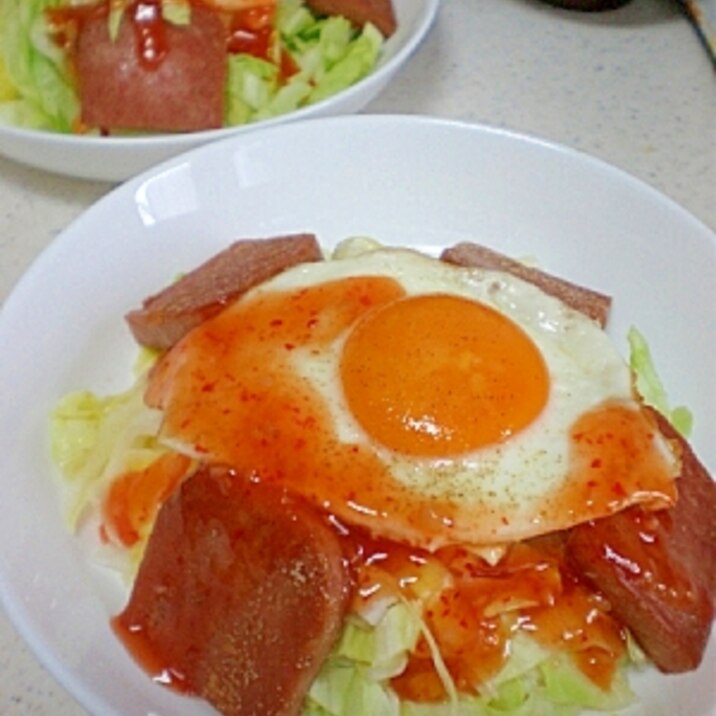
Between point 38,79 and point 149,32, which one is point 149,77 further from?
point 38,79

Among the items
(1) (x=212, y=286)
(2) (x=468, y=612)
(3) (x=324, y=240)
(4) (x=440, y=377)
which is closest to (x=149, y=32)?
(3) (x=324, y=240)

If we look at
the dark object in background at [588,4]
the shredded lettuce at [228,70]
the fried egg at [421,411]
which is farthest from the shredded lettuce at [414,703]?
the dark object in background at [588,4]

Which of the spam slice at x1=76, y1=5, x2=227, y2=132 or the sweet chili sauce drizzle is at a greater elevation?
the sweet chili sauce drizzle

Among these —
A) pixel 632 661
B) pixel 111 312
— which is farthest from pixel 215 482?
pixel 632 661

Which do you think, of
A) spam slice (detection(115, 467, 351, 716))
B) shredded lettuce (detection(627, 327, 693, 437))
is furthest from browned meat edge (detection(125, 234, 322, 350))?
shredded lettuce (detection(627, 327, 693, 437))

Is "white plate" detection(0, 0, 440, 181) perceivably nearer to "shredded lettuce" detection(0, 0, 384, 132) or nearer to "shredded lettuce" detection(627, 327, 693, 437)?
"shredded lettuce" detection(0, 0, 384, 132)

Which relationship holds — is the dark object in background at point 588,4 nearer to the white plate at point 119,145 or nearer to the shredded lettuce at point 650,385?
the white plate at point 119,145
